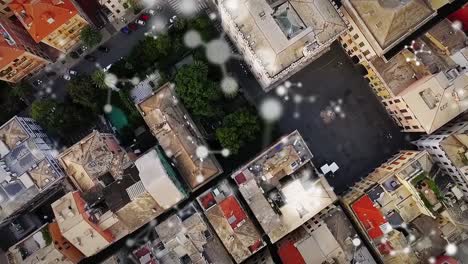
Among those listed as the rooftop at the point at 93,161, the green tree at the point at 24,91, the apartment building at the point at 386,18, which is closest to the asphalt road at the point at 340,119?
the apartment building at the point at 386,18

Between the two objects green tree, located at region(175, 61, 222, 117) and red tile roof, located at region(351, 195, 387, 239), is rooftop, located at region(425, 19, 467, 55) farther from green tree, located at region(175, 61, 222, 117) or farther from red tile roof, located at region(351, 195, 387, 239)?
green tree, located at region(175, 61, 222, 117)

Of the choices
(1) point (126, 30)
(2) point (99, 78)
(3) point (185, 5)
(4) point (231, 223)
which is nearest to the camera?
(4) point (231, 223)

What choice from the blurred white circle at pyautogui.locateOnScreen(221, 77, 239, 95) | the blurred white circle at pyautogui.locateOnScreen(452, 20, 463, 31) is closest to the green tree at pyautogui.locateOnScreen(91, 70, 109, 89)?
the blurred white circle at pyautogui.locateOnScreen(221, 77, 239, 95)

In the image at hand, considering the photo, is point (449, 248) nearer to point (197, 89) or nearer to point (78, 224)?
point (197, 89)

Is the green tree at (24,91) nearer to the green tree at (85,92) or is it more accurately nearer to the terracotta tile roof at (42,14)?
the green tree at (85,92)

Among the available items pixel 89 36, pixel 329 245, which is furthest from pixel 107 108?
pixel 329 245

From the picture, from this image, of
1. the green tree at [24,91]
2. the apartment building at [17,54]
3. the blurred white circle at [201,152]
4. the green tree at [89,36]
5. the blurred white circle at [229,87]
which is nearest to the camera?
the blurred white circle at [201,152]

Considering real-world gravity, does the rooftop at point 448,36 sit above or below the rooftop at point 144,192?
below
